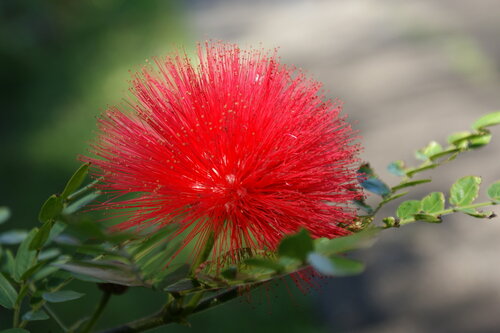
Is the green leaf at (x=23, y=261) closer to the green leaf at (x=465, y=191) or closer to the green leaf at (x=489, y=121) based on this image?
the green leaf at (x=465, y=191)

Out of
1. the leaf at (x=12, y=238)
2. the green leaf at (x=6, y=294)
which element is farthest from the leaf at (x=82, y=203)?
the leaf at (x=12, y=238)

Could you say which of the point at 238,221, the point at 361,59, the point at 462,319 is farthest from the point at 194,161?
the point at 361,59

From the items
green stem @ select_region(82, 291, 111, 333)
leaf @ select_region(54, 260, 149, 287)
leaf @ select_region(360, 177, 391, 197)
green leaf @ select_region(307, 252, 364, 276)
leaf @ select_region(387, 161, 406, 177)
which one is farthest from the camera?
leaf @ select_region(387, 161, 406, 177)

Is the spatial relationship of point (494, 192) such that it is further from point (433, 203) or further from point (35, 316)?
point (35, 316)

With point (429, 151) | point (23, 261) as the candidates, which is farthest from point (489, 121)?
point (23, 261)

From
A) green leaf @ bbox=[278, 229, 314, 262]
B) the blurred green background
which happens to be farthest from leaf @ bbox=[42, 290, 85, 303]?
the blurred green background

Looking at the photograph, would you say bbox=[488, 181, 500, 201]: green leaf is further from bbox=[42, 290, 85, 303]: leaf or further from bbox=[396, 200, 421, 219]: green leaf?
bbox=[42, 290, 85, 303]: leaf
